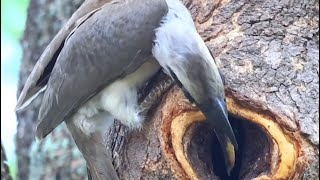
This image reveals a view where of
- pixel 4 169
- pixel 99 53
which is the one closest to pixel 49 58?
pixel 99 53

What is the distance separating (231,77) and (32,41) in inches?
33.1

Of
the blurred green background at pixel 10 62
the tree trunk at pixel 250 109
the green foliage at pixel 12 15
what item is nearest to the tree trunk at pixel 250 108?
the tree trunk at pixel 250 109

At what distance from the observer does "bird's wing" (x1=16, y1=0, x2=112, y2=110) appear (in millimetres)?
2178

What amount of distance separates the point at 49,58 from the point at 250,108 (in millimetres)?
512

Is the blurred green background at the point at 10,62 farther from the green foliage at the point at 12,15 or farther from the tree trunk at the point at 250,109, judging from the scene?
the tree trunk at the point at 250,109

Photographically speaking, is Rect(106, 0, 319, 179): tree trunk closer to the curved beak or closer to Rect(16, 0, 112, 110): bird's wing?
the curved beak

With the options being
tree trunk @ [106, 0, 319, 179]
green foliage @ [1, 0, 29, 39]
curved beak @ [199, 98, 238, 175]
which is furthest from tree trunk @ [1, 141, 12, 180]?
green foliage @ [1, 0, 29, 39]

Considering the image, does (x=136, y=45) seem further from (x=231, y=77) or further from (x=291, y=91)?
(x=291, y=91)

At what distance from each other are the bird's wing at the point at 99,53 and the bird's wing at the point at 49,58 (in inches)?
1.4

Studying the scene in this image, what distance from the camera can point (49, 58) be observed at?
220 centimetres

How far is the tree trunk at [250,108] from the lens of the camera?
6.55 feet

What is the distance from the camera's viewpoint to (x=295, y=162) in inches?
77.9

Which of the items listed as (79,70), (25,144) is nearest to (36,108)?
(25,144)

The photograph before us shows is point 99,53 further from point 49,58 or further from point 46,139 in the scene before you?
point 46,139
